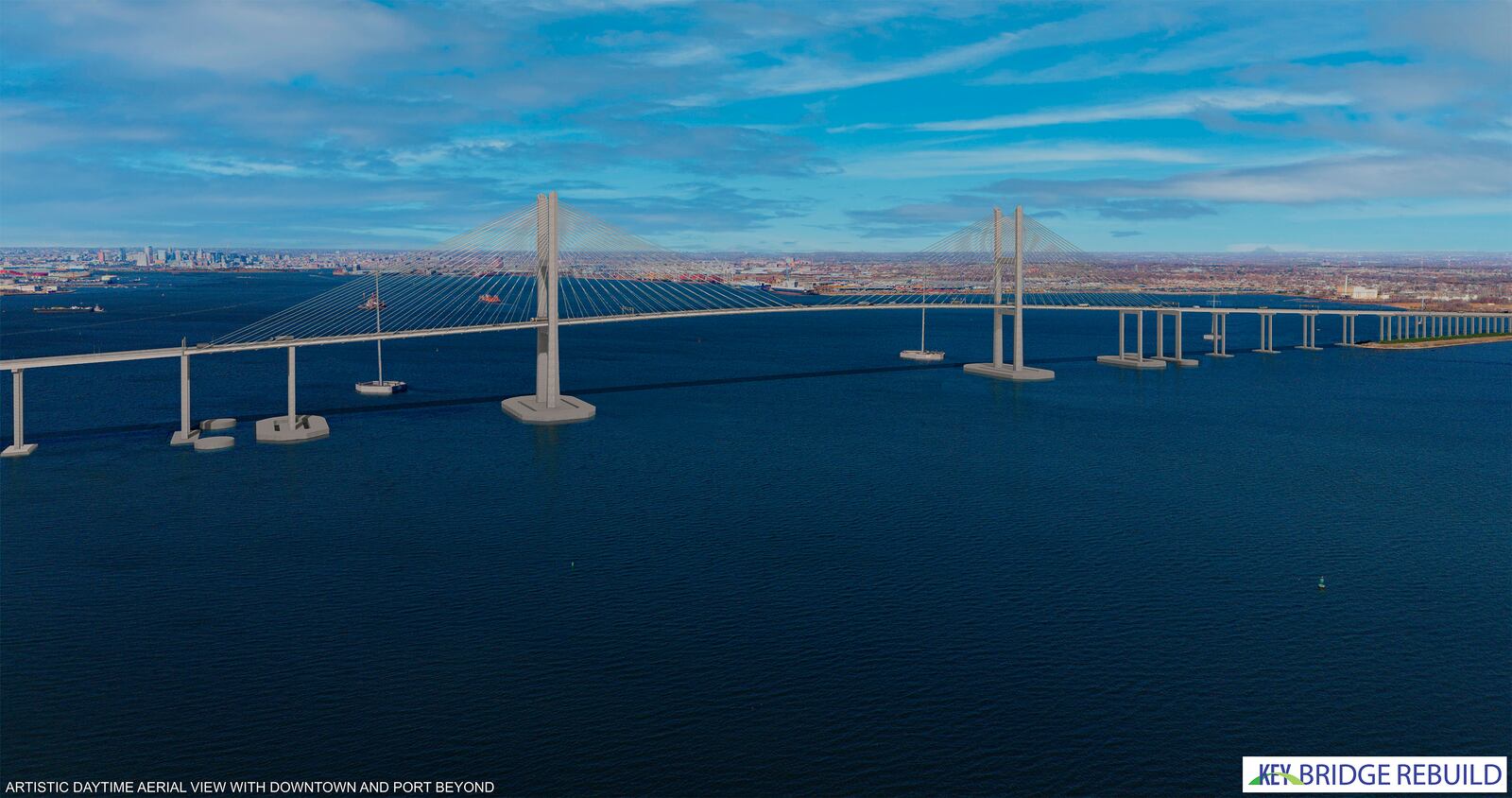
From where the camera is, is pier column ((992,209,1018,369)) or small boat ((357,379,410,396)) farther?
pier column ((992,209,1018,369))

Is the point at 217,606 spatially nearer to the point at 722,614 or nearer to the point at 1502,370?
the point at 722,614

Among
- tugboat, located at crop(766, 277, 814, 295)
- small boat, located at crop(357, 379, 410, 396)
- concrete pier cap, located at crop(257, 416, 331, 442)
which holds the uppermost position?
tugboat, located at crop(766, 277, 814, 295)

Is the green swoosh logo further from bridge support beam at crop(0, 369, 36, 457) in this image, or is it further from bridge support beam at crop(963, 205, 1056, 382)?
bridge support beam at crop(963, 205, 1056, 382)

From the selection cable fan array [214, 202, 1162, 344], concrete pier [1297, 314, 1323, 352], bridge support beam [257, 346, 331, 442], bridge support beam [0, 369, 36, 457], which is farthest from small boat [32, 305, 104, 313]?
concrete pier [1297, 314, 1323, 352]

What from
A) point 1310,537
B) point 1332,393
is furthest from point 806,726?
point 1332,393

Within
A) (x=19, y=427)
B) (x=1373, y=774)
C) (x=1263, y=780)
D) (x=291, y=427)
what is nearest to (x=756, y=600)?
(x=1263, y=780)

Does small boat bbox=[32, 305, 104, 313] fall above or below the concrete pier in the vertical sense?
above

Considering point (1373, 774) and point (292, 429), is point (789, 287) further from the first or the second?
point (1373, 774)

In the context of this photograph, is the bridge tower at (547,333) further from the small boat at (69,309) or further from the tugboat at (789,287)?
the tugboat at (789,287)
